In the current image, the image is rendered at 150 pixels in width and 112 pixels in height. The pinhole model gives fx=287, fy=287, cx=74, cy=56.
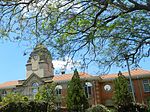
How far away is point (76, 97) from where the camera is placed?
115ft

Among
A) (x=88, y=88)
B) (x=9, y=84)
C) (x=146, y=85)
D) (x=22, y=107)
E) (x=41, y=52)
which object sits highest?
(x=9, y=84)

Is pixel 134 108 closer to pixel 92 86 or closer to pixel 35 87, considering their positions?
pixel 92 86

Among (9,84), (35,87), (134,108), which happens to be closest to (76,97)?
(134,108)

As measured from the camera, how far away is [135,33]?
13.1 metres

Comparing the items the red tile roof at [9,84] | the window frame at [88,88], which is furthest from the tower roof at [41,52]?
the red tile roof at [9,84]

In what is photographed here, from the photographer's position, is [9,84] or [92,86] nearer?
[92,86]

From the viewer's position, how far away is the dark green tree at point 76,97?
34.5 m

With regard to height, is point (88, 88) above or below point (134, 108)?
above

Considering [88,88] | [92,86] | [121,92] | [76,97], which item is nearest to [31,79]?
[88,88]

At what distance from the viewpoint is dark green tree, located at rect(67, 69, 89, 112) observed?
34531 millimetres

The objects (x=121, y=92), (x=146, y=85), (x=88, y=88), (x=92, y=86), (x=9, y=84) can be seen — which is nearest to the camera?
(x=121, y=92)

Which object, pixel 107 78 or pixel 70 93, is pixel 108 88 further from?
pixel 70 93

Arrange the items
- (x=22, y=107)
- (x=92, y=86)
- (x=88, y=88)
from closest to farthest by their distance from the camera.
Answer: (x=22, y=107) < (x=92, y=86) < (x=88, y=88)

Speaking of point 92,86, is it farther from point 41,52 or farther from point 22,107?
point 41,52
